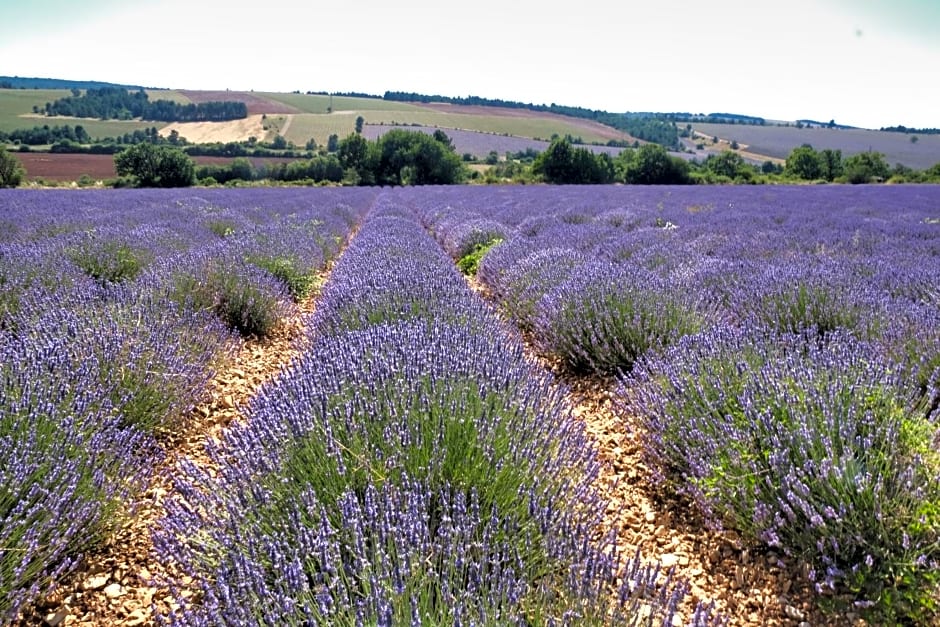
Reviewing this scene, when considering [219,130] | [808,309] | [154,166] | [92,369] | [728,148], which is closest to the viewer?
[92,369]

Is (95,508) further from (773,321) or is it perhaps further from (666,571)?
(773,321)

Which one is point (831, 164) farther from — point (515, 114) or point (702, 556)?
point (702, 556)

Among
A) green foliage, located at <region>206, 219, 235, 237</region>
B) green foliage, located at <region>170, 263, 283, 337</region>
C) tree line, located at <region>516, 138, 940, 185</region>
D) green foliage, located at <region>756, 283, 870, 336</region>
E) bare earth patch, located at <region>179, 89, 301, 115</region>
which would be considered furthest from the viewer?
bare earth patch, located at <region>179, 89, 301, 115</region>

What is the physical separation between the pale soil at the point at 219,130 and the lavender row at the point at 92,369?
2165 inches

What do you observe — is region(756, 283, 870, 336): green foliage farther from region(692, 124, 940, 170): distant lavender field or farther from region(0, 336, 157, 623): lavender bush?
region(692, 124, 940, 170): distant lavender field

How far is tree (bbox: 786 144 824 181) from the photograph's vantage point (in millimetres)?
40562

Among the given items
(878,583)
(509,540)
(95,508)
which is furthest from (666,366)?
(95,508)

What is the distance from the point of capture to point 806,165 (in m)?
41.1

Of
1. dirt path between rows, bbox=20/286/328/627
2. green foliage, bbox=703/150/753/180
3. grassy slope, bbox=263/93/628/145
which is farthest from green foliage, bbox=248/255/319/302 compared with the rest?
grassy slope, bbox=263/93/628/145

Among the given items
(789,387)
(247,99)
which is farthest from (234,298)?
(247,99)

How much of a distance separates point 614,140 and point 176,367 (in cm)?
7035

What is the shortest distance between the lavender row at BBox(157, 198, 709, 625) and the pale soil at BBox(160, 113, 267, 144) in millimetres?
58448

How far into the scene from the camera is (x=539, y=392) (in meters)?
2.18

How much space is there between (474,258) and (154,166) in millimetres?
29987
